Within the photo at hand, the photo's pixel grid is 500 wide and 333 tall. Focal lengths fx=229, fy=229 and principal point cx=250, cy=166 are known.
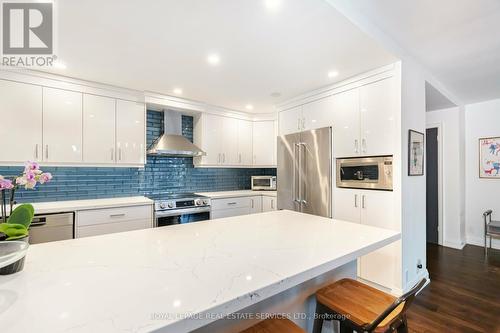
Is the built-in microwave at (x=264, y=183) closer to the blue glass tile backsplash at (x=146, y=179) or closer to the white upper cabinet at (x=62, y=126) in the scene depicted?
the blue glass tile backsplash at (x=146, y=179)

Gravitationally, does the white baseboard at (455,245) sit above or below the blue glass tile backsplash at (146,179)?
below

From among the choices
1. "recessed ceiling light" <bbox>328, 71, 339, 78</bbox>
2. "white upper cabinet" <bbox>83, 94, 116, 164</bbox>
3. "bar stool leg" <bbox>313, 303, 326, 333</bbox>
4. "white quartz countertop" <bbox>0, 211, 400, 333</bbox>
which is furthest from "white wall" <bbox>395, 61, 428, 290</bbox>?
"white upper cabinet" <bbox>83, 94, 116, 164</bbox>

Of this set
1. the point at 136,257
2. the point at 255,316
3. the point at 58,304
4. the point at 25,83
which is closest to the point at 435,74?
the point at 255,316

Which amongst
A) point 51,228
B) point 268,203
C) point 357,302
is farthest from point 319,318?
point 268,203

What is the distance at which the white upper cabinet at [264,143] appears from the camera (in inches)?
165

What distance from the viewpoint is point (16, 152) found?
2400mm

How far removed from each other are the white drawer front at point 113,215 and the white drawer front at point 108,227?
0.03 meters

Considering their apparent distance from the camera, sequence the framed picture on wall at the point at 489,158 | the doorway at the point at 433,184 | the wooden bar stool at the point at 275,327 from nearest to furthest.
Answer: the wooden bar stool at the point at 275,327, the framed picture on wall at the point at 489,158, the doorway at the point at 433,184

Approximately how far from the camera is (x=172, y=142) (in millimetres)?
3381

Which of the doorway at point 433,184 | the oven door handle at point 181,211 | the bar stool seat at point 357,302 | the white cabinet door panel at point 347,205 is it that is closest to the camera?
the bar stool seat at point 357,302

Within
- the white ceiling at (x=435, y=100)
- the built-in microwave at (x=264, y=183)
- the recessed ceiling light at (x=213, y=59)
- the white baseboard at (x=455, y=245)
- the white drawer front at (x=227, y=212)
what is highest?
the recessed ceiling light at (x=213, y=59)

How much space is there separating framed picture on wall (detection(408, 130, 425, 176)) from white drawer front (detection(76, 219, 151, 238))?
10.1 feet

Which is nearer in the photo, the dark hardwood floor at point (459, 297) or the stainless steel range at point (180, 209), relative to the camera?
the dark hardwood floor at point (459, 297)

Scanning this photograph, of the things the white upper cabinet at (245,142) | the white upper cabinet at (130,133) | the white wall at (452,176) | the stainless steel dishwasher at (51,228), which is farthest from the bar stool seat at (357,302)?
the white wall at (452,176)
